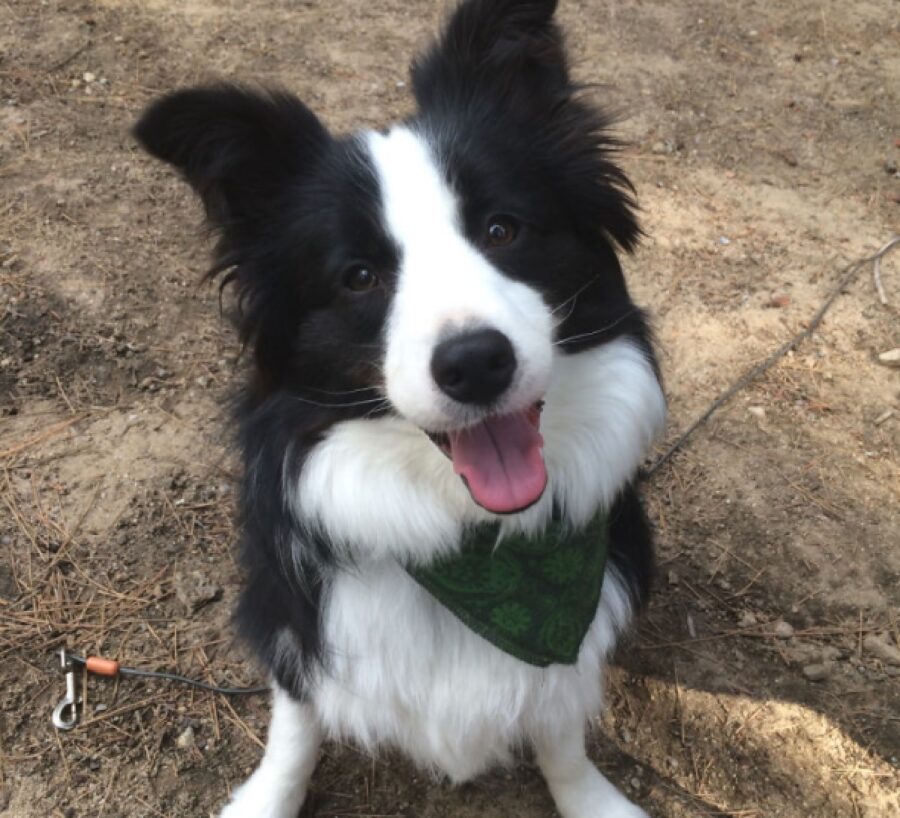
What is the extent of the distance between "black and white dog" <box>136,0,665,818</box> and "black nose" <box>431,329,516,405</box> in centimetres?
1

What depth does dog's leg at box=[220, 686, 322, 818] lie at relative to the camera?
7.02ft

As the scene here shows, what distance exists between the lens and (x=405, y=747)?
204 cm

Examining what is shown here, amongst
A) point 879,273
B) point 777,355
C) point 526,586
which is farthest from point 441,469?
point 879,273

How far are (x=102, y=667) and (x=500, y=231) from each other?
5.65 feet

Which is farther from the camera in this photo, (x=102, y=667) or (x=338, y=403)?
(x=102, y=667)

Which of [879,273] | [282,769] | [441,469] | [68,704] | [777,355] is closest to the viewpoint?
[441,469]

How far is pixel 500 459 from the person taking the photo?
5.44ft

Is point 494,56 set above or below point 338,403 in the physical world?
above

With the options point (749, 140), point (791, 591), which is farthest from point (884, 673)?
point (749, 140)

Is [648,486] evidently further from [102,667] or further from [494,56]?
[102,667]

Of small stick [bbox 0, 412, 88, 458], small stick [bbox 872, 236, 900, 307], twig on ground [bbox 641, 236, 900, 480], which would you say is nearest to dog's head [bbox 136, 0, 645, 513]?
twig on ground [bbox 641, 236, 900, 480]

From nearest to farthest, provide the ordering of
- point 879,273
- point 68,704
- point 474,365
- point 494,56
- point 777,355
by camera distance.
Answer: point 474,365, point 494,56, point 68,704, point 777,355, point 879,273

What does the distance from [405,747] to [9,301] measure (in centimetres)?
228

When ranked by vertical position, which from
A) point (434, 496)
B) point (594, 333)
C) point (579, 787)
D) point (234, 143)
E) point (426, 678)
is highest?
point (234, 143)
